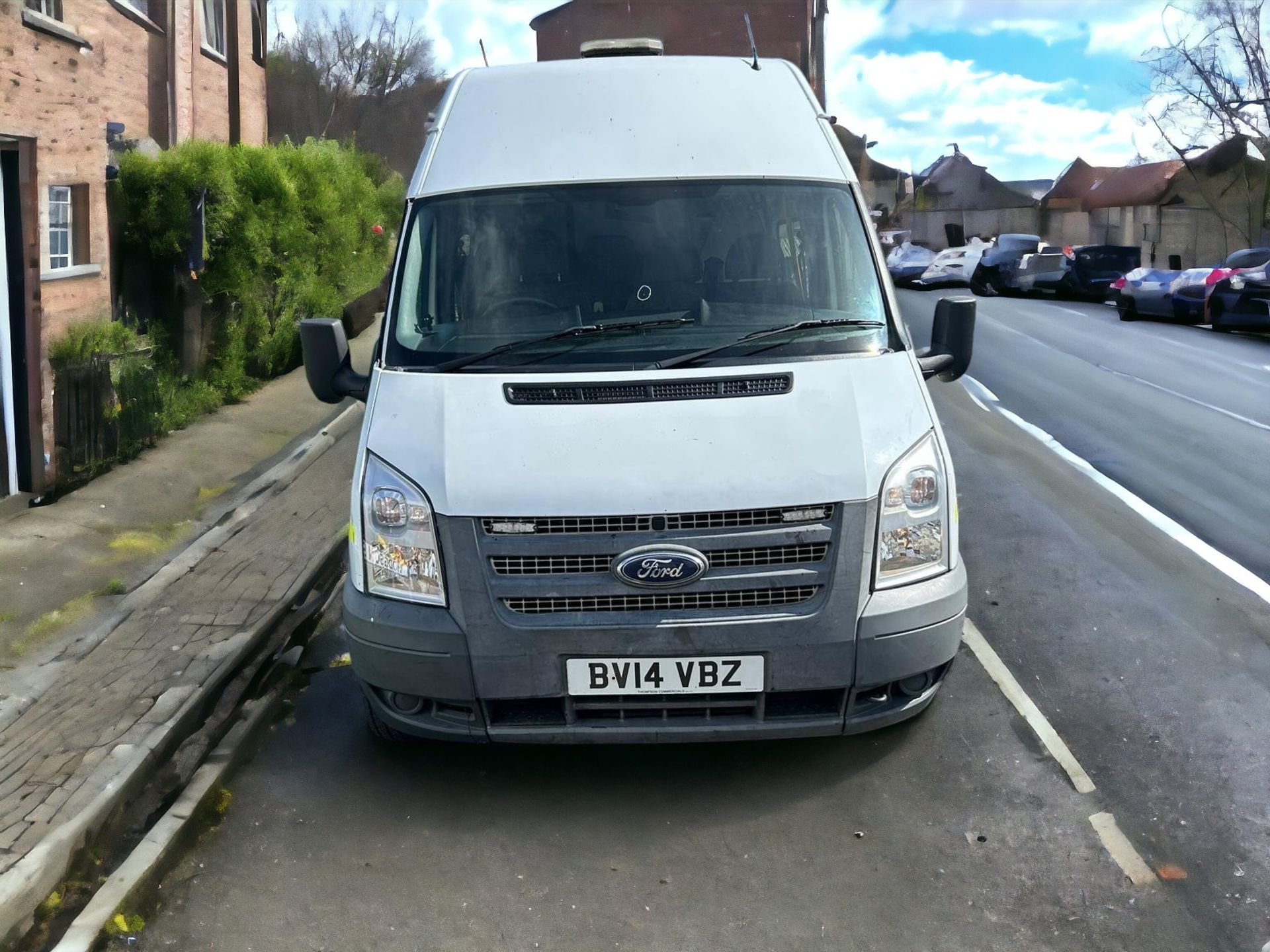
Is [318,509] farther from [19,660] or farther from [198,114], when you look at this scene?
[198,114]

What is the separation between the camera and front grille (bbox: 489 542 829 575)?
4473 millimetres

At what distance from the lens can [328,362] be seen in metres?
5.62

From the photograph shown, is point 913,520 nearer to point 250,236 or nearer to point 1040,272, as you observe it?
point 250,236

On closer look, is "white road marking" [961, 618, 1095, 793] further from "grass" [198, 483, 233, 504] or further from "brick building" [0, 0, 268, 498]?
"brick building" [0, 0, 268, 498]

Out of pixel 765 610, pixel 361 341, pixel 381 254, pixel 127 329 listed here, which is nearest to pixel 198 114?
pixel 361 341

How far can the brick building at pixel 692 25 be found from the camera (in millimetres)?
46656

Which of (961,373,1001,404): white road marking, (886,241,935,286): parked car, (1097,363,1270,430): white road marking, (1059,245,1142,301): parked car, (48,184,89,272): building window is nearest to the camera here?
(48,184,89,272): building window

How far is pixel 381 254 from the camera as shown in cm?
2612

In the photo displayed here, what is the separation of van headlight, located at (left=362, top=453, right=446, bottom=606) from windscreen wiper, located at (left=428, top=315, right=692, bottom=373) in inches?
19.9

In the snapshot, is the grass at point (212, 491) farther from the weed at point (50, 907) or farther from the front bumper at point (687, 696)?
the weed at point (50, 907)

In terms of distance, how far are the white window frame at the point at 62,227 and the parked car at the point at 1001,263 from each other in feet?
94.6

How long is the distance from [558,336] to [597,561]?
1023 millimetres

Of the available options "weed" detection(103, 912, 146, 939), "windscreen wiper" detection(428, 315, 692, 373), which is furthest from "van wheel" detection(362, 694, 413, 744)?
"windscreen wiper" detection(428, 315, 692, 373)

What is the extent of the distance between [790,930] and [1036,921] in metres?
0.75
